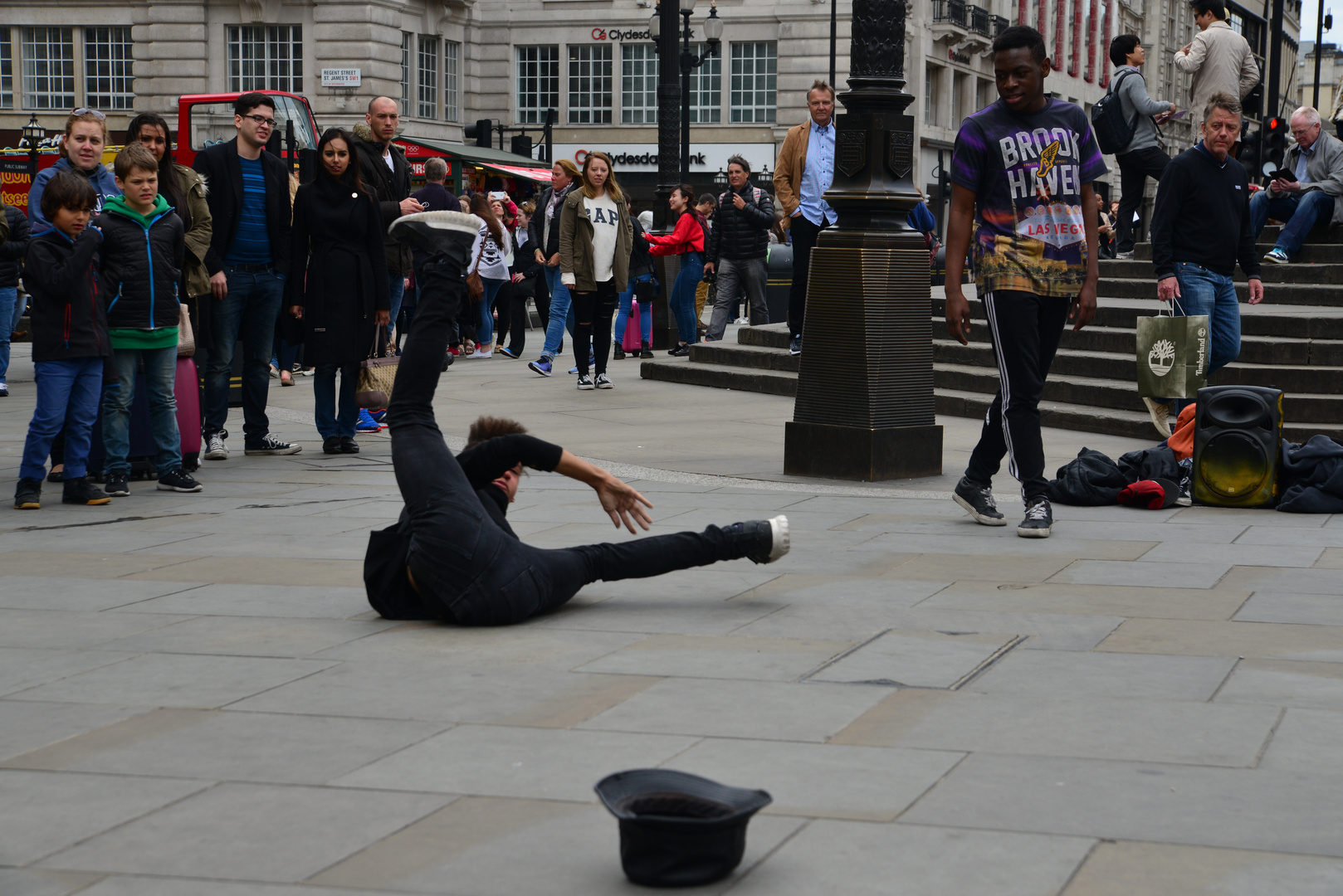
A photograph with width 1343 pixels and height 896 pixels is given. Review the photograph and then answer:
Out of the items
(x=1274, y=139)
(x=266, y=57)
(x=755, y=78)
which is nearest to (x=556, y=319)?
(x=1274, y=139)

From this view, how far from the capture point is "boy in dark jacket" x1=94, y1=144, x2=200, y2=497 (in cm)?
795

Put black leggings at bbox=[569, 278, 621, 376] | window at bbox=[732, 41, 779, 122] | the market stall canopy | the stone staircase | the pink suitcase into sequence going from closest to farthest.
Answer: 1. the stone staircase
2. black leggings at bbox=[569, 278, 621, 376]
3. the pink suitcase
4. the market stall canopy
5. window at bbox=[732, 41, 779, 122]

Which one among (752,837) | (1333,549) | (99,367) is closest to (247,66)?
(99,367)

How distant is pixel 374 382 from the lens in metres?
9.35

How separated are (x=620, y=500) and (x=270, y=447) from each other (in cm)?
517

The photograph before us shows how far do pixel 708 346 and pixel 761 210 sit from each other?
1852mm

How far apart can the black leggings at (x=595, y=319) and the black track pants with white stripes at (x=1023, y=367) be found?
653 centimetres

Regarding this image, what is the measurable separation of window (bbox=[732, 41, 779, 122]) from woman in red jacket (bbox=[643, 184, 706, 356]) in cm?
2666

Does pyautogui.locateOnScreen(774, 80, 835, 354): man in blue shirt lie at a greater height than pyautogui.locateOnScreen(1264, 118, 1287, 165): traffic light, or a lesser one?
lesser

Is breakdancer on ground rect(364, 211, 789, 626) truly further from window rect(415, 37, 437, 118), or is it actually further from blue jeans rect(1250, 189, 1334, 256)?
window rect(415, 37, 437, 118)

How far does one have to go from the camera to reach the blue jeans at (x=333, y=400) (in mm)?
9484

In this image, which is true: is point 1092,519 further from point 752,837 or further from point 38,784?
point 38,784

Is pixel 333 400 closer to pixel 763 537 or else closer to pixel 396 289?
pixel 396 289

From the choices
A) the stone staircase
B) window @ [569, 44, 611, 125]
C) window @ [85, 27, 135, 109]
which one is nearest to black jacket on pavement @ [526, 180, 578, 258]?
the stone staircase
